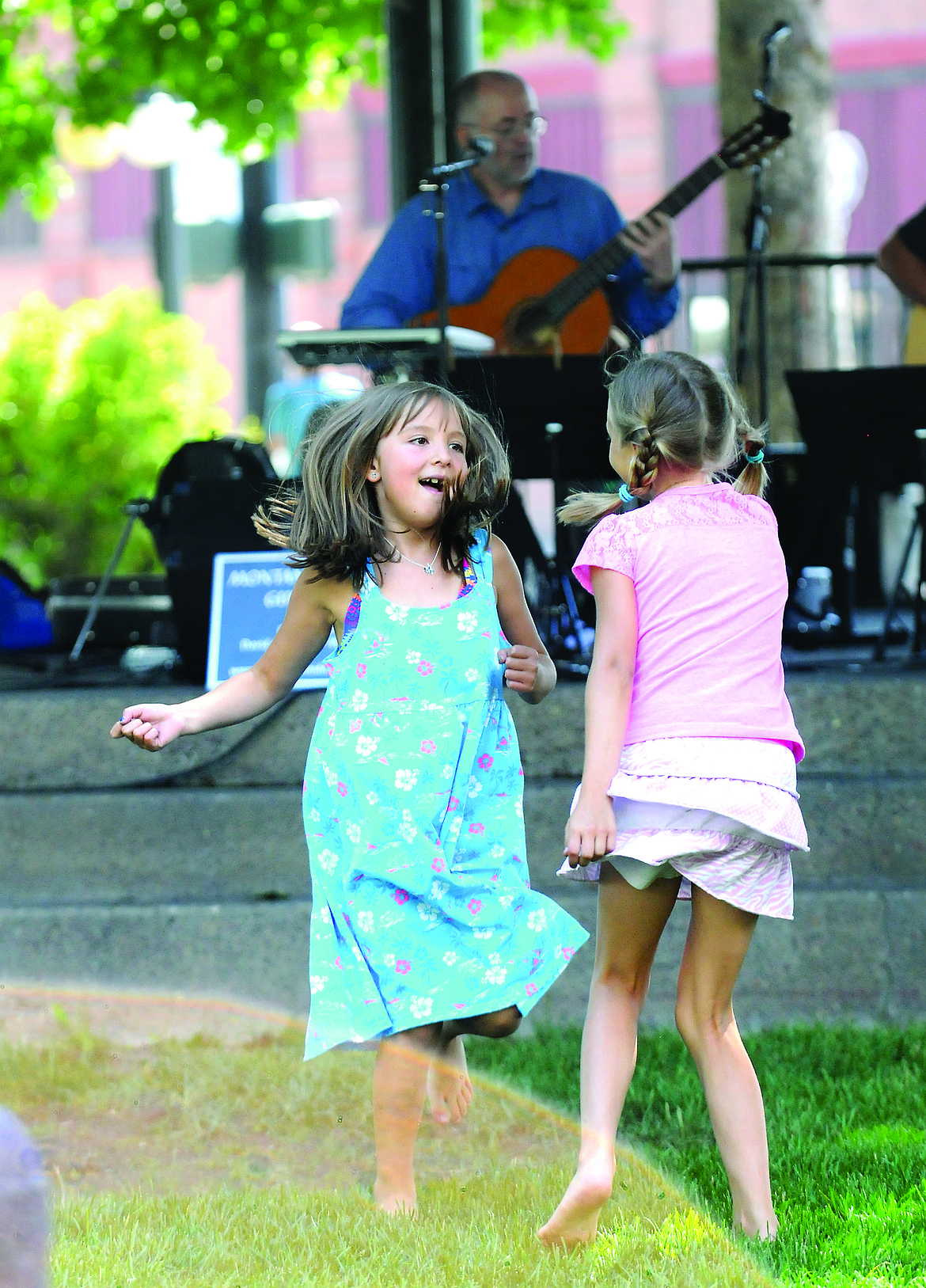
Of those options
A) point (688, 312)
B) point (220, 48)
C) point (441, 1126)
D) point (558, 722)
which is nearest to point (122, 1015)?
point (441, 1126)

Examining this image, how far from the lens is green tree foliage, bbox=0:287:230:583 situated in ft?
34.8

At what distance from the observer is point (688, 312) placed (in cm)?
914

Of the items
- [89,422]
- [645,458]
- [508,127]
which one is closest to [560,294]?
[508,127]

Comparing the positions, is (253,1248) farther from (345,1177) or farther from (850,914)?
(850,914)

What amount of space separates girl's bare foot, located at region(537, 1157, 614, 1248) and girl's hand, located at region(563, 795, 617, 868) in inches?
19.0

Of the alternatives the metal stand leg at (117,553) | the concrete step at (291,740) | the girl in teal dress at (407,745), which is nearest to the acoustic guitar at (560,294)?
the metal stand leg at (117,553)

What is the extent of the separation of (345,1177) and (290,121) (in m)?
7.73

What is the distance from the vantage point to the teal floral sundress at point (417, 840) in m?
2.92

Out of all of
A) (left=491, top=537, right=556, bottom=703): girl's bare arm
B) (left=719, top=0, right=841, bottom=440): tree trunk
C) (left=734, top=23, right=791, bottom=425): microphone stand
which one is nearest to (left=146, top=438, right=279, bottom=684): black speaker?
(left=734, top=23, right=791, bottom=425): microphone stand

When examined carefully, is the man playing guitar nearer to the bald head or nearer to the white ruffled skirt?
the bald head

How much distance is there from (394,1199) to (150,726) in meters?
0.92

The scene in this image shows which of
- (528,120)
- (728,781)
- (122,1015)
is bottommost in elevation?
(122,1015)

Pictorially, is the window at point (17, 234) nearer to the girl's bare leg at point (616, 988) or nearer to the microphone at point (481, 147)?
the microphone at point (481, 147)

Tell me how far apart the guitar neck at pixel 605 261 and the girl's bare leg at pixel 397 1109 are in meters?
3.43
